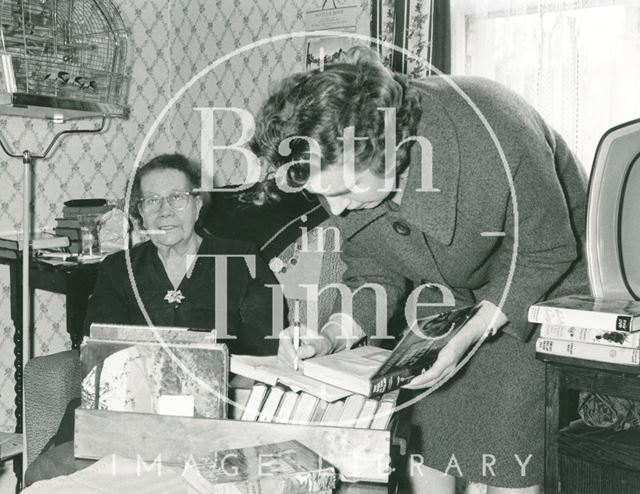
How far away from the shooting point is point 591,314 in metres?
1.53

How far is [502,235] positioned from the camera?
145 centimetres

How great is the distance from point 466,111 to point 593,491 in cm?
93

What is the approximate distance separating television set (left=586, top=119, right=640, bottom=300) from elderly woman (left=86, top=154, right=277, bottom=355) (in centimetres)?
108

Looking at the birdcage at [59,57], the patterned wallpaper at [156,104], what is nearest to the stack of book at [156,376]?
the birdcage at [59,57]

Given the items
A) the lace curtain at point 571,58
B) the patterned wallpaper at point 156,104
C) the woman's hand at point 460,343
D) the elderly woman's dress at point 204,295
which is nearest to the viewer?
the woman's hand at point 460,343

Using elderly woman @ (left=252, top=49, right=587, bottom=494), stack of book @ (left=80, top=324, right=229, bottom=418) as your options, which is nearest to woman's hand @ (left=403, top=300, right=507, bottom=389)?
elderly woman @ (left=252, top=49, right=587, bottom=494)

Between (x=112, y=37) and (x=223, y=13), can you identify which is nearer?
(x=112, y=37)

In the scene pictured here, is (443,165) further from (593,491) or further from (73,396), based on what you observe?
(73,396)

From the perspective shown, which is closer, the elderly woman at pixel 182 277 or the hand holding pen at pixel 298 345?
the hand holding pen at pixel 298 345

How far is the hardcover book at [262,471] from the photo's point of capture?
0.94 meters

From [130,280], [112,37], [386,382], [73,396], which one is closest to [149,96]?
[112,37]

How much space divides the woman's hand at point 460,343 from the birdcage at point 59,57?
6.02ft

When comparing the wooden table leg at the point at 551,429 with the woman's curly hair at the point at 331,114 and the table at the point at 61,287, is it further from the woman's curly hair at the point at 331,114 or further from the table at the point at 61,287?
the table at the point at 61,287

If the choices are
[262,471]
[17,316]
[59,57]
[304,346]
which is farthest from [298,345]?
[59,57]
